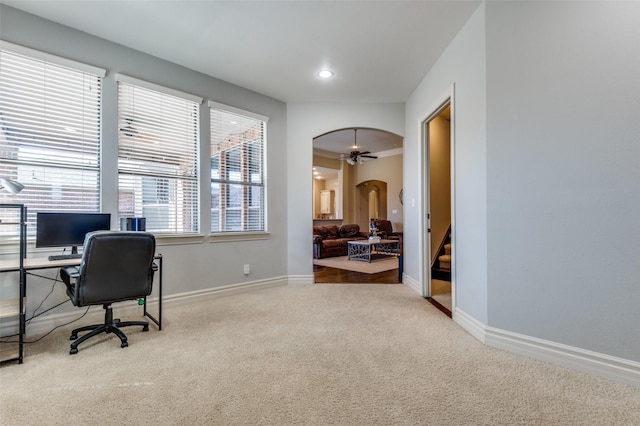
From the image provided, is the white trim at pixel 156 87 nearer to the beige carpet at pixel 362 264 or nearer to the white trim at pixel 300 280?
the white trim at pixel 300 280

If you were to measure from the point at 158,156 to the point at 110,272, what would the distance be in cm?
155

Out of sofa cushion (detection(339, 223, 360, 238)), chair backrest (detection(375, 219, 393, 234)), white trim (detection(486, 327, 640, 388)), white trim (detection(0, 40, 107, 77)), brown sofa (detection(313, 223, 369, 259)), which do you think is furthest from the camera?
chair backrest (detection(375, 219, 393, 234))

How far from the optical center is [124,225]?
2.93m

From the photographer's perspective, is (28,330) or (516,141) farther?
(28,330)

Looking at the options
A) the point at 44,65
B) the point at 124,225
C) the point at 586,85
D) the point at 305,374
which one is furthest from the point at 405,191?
the point at 44,65

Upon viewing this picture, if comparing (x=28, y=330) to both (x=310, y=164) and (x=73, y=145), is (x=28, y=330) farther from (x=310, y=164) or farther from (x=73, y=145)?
(x=310, y=164)

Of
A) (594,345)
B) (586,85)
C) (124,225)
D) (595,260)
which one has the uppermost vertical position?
(586,85)

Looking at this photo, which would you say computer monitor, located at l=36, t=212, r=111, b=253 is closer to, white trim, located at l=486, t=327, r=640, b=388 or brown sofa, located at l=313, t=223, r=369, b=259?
white trim, located at l=486, t=327, r=640, b=388

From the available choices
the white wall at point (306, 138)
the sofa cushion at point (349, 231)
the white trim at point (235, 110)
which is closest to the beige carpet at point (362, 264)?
the sofa cushion at point (349, 231)

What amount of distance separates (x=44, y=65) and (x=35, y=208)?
1275 mm

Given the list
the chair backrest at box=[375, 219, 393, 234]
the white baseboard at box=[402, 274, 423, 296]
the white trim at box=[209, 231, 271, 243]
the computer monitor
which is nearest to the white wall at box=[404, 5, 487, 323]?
the white baseboard at box=[402, 274, 423, 296]

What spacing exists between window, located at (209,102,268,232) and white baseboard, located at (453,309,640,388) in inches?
118

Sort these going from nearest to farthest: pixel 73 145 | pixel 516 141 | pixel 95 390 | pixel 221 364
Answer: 1. pixel 95 390
2. pixel 221 364
3. pixel 516 141
4. pixel 73 145

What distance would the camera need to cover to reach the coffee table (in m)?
7.01
